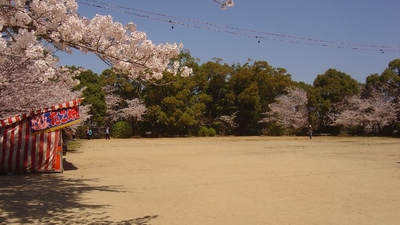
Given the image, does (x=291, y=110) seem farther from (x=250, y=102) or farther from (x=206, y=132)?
(x=206, y=132)

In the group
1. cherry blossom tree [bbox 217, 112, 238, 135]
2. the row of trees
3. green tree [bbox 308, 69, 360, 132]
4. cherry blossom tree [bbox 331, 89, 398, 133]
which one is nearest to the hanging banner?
the row of trees

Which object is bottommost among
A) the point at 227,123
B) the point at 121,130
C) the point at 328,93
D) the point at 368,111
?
the point at 121,130

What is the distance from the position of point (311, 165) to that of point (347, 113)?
30.4m

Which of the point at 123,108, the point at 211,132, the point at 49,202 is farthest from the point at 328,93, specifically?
the point at 49,202

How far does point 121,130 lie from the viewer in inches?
1610

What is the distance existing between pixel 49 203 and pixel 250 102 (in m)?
38.8

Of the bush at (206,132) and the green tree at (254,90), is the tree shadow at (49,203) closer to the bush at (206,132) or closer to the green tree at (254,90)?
the bush at (206,132)

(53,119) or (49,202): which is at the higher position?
A: (53,119)

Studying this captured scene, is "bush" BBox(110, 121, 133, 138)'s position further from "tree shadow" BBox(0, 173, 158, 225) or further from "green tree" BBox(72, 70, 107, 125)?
"tree shadow" BBox(0, 173, 158, 225)

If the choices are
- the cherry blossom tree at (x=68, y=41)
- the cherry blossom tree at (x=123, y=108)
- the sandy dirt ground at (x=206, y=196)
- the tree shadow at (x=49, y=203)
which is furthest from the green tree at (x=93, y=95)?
the cherry blossom tree at (x=68, y=41)

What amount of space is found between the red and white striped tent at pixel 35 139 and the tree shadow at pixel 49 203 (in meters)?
1.01

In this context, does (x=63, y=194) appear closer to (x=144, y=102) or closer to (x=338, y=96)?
(x=144, y=102)

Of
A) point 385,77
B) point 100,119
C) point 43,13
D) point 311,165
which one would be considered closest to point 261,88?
point 385,77

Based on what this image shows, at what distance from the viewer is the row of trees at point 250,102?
133 feet
